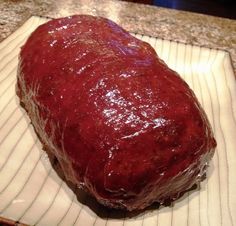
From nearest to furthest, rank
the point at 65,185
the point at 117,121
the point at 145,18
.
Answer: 1. the point at 117,121
2. the point at 65,185
3. the point at 145,18

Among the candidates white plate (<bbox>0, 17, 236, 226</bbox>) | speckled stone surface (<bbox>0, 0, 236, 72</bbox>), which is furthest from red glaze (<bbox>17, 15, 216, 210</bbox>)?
speckled stone surface (<bbox>0, 0, 236, 72</bbox>)

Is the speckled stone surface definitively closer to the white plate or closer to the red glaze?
the white plate

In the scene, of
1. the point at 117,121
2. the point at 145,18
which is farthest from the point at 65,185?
the point at 145,18

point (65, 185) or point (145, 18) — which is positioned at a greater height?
point (65, 185)

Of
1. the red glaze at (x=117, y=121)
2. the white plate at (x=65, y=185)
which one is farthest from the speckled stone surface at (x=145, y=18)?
the red glaze at (x=117, y=121)

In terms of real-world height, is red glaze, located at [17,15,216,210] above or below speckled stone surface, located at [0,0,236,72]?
above

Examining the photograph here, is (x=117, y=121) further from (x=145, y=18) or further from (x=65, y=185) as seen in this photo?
(x=145, y=18)
